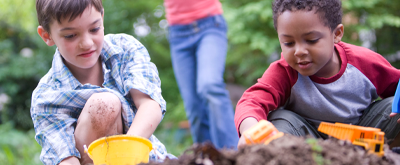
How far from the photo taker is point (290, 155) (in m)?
0.87

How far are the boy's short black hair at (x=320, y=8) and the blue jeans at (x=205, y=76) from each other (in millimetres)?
914

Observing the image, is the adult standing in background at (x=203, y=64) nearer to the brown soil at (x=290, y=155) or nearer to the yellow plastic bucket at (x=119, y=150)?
the yellow plastic bucket at (x=119, y=150)

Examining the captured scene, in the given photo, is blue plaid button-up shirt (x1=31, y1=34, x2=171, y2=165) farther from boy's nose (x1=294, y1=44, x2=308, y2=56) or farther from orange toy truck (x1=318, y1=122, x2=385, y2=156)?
orange toy truck (x1=318, y1=122, x2=385, y2=156)

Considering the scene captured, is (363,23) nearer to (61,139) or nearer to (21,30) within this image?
(61,139)

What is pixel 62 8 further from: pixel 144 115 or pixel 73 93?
pixel 144 115

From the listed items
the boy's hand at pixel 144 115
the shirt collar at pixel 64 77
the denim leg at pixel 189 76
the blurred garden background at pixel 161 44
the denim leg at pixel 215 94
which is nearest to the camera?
the boy's hand at pixel 144 115

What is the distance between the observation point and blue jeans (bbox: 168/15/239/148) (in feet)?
8.09

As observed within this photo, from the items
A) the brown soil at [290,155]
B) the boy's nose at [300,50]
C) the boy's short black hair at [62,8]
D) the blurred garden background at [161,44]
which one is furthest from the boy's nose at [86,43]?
the blurred garden background at [161,44]

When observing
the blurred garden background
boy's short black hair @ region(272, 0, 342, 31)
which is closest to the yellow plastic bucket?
boy's short black hair @ region(272, 0, 342, 31)

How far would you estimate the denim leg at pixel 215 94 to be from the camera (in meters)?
2.45

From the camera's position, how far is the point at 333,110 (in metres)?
1.69

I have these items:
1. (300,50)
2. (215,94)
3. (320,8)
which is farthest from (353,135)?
(215,94)

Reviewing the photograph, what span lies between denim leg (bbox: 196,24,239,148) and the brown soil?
1451 millimetres

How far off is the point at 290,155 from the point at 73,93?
3.79 ft
